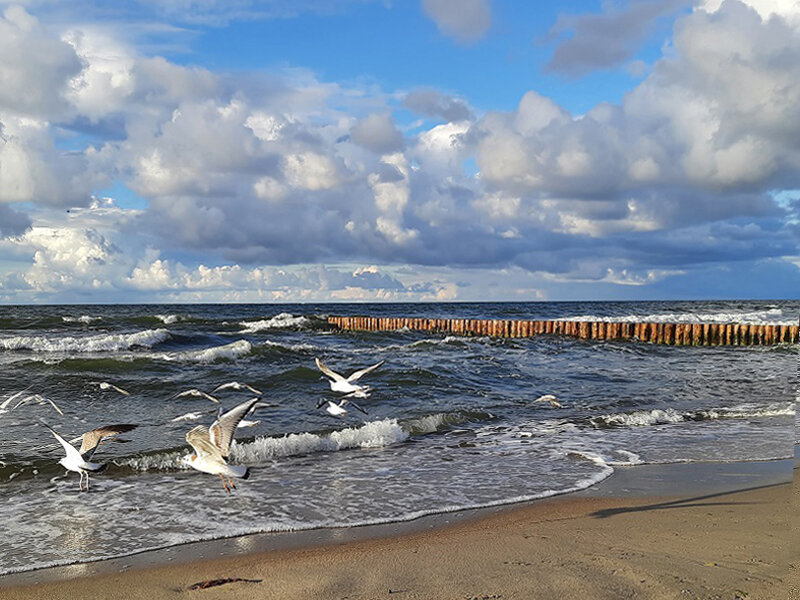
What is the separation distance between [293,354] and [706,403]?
12.2 meters

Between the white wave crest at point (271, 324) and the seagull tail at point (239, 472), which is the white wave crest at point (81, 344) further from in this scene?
the seagull tail at point (239, 472)

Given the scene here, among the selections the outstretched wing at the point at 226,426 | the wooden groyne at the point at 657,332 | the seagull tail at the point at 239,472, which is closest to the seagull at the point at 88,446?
the outstretched wing at the point at 226,426

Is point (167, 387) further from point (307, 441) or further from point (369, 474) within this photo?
point (369, 474)

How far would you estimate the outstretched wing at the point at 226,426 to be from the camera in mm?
4879

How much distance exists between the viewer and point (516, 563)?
5340 mm

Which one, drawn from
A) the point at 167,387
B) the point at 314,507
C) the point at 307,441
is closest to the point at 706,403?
the point at 307,441

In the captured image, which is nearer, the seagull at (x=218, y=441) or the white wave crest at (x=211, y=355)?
the seagull at (x=218, y=441)

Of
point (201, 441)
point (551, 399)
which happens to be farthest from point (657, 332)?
point (201, 441)

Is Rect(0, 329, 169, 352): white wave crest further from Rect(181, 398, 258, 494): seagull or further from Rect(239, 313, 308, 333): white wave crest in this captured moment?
Rect(181, 398, 258, 494): seagull

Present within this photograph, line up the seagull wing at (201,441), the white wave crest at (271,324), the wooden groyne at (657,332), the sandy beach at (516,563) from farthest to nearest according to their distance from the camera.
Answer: the white wave crest at (271,324) → the wooden groyne at (657,332) → the seagull wing at (201,441) → the sandy beach at (516,563)

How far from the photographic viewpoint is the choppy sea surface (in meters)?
6.98

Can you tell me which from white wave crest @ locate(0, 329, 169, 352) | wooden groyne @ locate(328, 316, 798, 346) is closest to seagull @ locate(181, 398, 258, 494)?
white wave crest @ locate(0, 329, 169, 352)

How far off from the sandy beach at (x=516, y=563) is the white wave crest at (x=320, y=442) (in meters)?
3.50

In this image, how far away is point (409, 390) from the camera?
14.9m
